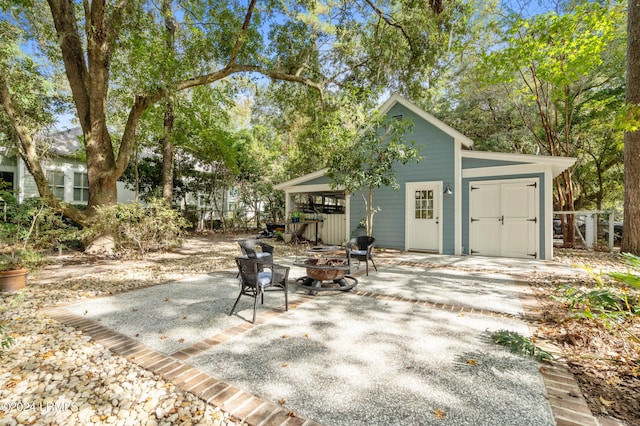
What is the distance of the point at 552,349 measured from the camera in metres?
2.76

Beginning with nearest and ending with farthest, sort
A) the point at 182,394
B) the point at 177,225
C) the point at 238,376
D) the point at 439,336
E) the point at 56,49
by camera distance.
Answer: the point at 182,394, the point at 238,376, the point at 439,336, the point at 177,225, the point at 56,49

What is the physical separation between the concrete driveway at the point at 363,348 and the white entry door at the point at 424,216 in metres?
4.21

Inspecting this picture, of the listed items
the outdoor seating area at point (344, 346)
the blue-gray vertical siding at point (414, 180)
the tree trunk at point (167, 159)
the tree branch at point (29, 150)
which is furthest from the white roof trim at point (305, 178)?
the tree branch at point (29, 150)

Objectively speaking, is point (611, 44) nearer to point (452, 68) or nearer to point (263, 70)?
point (452, 68)

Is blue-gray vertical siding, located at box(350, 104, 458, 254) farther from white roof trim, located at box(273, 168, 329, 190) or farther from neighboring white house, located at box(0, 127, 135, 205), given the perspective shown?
neighboring white house, located at box(0, 127, 135, 205)

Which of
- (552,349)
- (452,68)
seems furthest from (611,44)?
(552,349)

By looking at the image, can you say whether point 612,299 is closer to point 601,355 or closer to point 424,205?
point 601,355

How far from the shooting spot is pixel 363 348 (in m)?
2.77

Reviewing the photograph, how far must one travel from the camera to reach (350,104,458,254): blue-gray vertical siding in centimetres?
893

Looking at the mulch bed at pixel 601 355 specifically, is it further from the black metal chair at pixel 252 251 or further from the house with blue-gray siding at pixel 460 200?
the house with blue-gray siding at pixel 460 200

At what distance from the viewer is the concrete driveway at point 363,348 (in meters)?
1.97

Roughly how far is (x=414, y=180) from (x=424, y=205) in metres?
0.89

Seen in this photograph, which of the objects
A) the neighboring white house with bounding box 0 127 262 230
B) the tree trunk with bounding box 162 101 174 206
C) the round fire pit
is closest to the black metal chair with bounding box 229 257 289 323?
the round fire pit

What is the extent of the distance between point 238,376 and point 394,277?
4.10 metres
